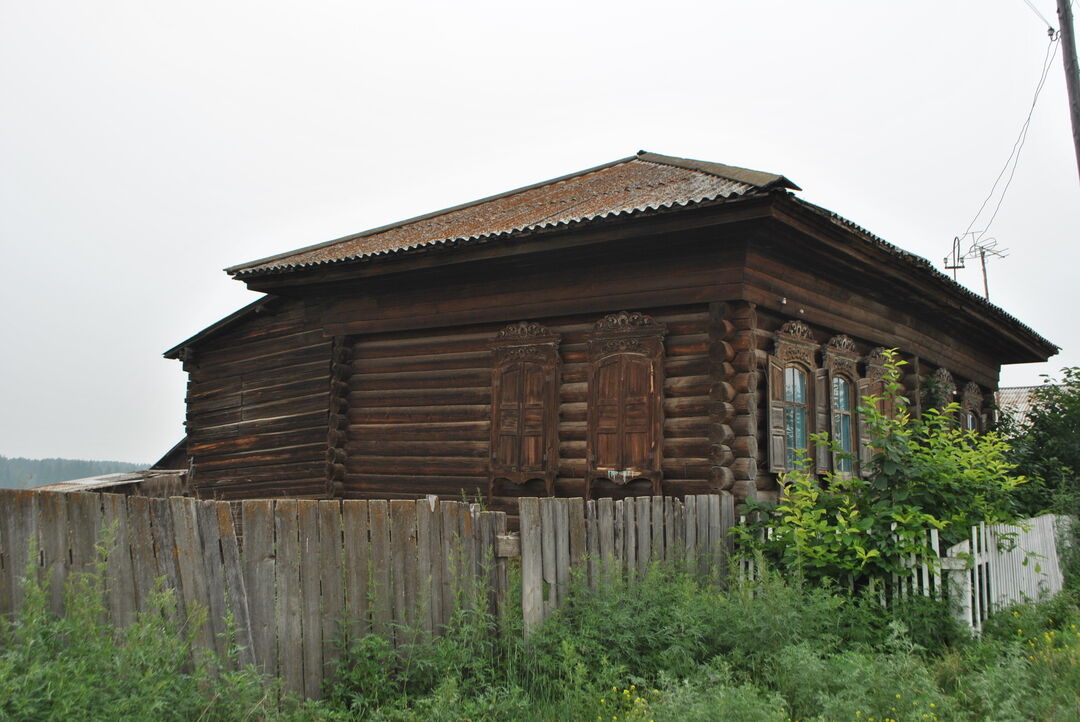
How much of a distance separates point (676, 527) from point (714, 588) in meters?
0.59

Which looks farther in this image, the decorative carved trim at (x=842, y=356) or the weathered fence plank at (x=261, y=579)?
the decorative carved trim at (x=842, y=356)

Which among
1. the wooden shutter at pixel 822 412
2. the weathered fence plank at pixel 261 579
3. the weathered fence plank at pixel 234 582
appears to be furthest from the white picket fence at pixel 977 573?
the weathered fence plank at pixel 234 582

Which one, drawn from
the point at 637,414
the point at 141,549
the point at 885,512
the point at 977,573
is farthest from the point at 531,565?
the point at 977,573

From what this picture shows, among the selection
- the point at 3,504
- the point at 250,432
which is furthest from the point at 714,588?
the point at 250,432

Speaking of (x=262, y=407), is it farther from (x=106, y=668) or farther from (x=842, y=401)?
(x=106, y=668)

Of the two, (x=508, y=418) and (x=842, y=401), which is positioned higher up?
(x=842, y=401)

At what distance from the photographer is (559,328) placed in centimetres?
1060

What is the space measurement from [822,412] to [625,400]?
2589 millimetres

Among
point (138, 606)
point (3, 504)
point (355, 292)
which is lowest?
point (138, 606)

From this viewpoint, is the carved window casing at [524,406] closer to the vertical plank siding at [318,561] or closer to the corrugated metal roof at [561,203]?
the corrugated metal roof at [561,203]

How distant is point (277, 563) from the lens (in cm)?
516

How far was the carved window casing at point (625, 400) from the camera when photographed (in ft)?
31.8

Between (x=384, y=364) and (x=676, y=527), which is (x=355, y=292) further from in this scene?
(x=676, y=527)

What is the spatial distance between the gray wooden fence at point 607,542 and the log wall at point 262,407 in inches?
237
